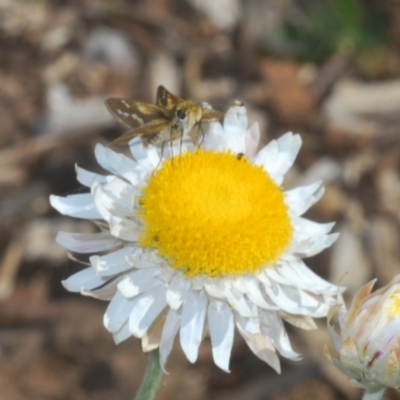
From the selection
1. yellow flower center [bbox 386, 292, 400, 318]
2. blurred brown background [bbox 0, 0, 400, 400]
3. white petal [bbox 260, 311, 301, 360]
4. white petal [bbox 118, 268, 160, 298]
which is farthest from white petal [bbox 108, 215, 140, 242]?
blurred brown background [bbox 0, 0, 400, 400]

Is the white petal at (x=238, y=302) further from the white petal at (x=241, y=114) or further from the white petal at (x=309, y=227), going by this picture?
the white petal at (x=241, y=114)

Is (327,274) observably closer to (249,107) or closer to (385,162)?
(385,162)

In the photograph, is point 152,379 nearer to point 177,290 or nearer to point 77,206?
point 177,290

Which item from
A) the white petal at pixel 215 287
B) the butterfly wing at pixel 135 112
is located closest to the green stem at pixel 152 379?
the white petal at pixel 215 287

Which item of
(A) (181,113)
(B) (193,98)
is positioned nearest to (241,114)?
(A) (181,113)

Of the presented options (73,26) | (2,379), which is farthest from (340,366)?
(73,26)

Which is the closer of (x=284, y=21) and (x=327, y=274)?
(x=327, y=274)
